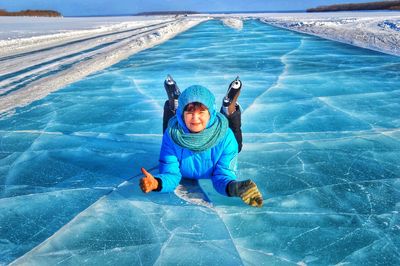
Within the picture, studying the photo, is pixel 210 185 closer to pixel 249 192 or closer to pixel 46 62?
pixel 249 192

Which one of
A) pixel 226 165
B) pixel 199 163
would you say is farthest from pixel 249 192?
pixel 199 163

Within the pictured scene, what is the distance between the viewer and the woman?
209 cm

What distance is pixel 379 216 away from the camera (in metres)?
2.12

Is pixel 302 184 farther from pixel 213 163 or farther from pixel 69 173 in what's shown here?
Result: pixel 69 173

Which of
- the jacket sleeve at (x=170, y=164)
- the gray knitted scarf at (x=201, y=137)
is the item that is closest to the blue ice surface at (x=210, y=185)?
the jacket sleeve at (x=170, y=164)

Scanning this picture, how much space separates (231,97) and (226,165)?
1.83 feet

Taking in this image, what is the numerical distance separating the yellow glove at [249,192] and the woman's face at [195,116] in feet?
1.22

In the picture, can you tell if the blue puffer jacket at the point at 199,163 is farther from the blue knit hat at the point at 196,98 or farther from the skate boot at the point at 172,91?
the skate boot at the point at 172,91

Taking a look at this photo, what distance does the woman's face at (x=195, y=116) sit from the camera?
6.98 feet

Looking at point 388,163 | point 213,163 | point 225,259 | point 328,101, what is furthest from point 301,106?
point 225,259

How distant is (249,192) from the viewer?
2.01m

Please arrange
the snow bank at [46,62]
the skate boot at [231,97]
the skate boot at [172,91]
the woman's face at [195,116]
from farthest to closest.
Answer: the snow bank at [46,62]
the skate boot at [172,91]
the skate boot at [231,97]
the woman's face at [195,116]

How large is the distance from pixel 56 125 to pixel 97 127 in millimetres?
422

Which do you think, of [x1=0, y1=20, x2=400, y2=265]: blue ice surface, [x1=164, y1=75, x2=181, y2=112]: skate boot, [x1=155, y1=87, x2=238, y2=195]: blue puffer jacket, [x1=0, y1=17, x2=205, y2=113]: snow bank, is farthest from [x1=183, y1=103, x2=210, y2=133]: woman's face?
[x1=0, y1=17, x2=205, y2=113]: snow bank
